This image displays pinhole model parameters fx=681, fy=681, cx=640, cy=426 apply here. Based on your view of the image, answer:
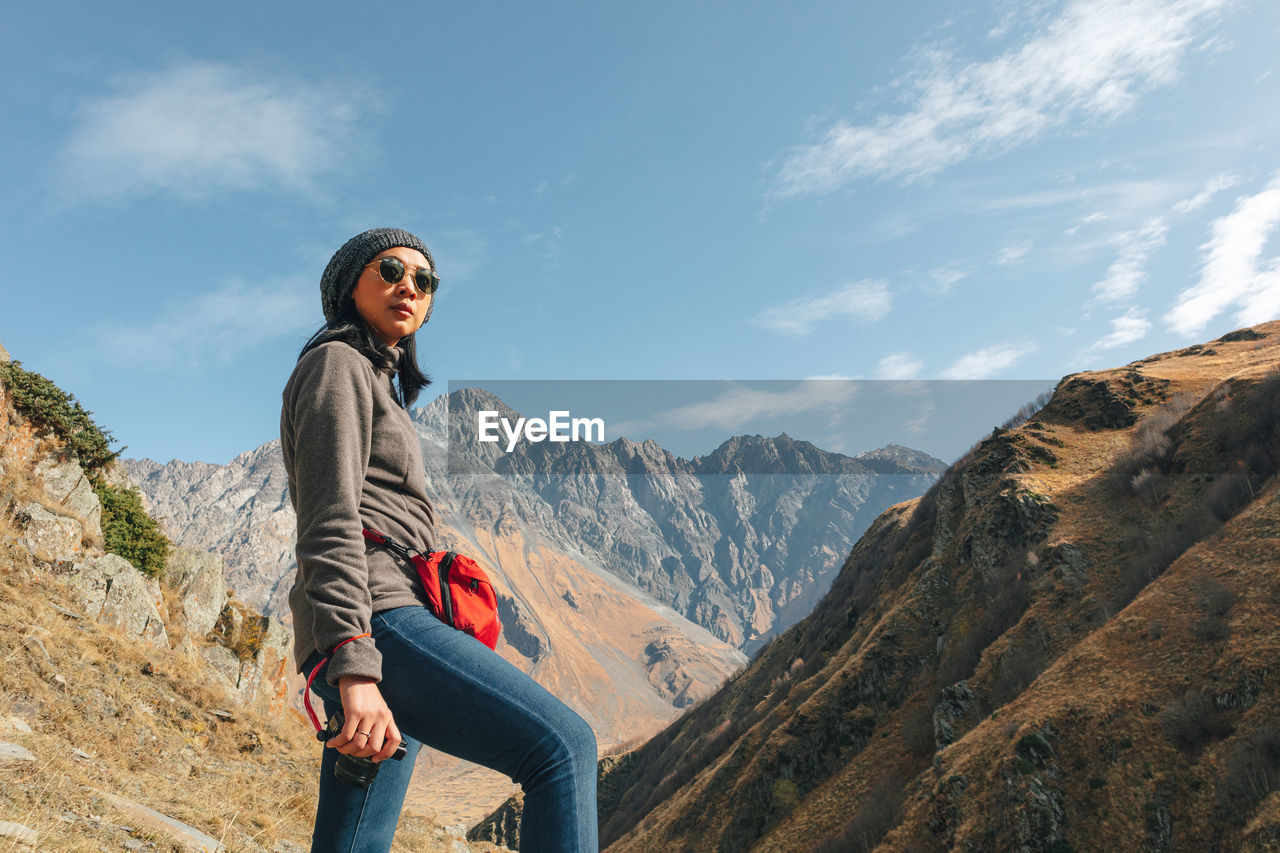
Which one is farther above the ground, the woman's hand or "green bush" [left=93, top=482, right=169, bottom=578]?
"green bush" [left=93, top=482, right=169, bottom=578]

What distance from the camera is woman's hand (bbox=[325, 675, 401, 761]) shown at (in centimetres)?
164

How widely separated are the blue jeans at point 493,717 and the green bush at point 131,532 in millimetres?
15892

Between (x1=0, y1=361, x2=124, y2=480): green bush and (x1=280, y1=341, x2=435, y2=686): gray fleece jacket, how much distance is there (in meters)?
15.8

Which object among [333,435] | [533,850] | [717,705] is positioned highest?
[333,435]

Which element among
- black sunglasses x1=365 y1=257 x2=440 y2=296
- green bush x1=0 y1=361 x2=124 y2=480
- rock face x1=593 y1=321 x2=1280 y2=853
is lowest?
rock face x1=593 y1=321 x2=1280 y2=853

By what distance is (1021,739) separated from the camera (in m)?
12.7

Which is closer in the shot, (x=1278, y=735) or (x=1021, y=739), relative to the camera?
(x=1278, y=735)

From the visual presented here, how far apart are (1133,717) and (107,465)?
21.4 metres

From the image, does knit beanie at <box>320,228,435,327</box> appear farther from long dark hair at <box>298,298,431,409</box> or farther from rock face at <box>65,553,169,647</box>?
rock face at <box>65,553,169,647</box>

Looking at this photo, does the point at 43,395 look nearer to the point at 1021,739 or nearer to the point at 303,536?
the point at 303,536

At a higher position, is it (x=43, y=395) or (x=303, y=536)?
(x=43, y=395)

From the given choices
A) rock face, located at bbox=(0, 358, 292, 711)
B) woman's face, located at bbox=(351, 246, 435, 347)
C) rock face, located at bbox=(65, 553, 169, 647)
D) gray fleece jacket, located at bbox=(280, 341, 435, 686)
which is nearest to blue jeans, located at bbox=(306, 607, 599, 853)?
gray fleece jacket, located at bbox=(280, 341, 435, 686)

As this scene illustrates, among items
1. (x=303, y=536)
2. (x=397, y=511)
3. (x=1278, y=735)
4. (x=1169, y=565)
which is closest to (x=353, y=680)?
(x=303, y=536)

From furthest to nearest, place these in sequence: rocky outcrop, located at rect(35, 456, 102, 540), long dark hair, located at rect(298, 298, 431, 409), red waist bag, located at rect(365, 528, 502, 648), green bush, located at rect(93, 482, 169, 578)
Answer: green bush, located at rect(93, 482, 169, 578) → rocky outcrop, located at rect(35, 456, 102, 540) → long dark hair, located at rect(298, 298, 431, 409) → red waist bag, located at rect(365, 528, 502, 648)
